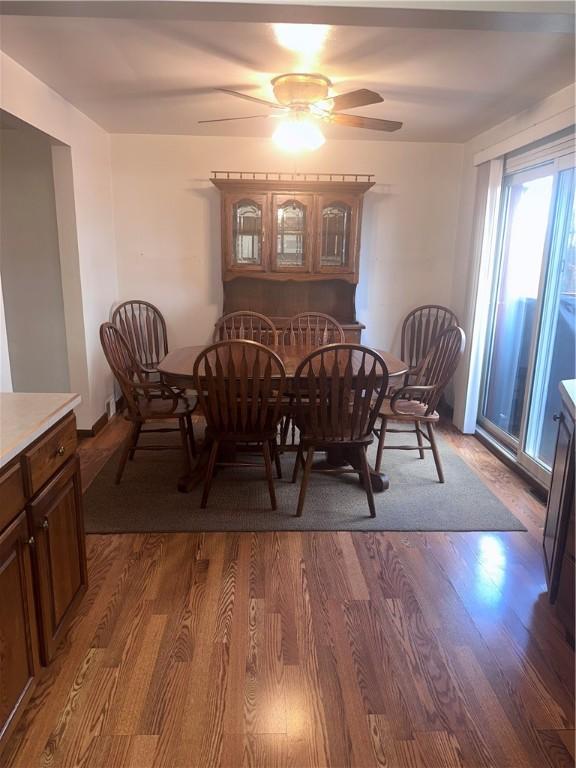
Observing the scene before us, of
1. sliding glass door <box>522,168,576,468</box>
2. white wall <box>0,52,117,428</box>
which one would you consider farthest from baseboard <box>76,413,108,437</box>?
sliding glass door <box>522,168,576,468</box>

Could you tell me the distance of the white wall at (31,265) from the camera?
3.54 m

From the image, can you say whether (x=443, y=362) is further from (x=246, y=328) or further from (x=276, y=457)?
(x=246, y=328)

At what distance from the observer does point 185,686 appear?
162 centimetres

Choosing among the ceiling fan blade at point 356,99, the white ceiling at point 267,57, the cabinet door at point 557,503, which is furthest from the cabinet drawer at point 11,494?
the ceiling fan blade at point 356,99

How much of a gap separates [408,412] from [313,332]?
3.64 feet

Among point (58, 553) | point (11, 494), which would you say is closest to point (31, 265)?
point (58, 553)

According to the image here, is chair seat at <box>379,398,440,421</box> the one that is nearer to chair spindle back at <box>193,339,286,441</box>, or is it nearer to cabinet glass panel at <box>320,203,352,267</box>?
chair spindle back at <box>193,339,286,441</box>

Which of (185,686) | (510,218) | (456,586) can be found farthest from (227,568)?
(510,218)

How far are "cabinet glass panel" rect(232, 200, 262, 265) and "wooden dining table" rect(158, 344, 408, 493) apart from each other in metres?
1.04

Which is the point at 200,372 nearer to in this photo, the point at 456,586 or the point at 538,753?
the point at 456,586

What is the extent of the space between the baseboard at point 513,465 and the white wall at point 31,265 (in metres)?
3.19

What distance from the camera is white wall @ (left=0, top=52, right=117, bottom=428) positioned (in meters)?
3.15

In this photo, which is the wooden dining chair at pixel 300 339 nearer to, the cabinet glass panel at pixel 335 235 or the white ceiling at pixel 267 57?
the cabinet glass panel at pixel 335 235

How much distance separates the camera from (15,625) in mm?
1389
